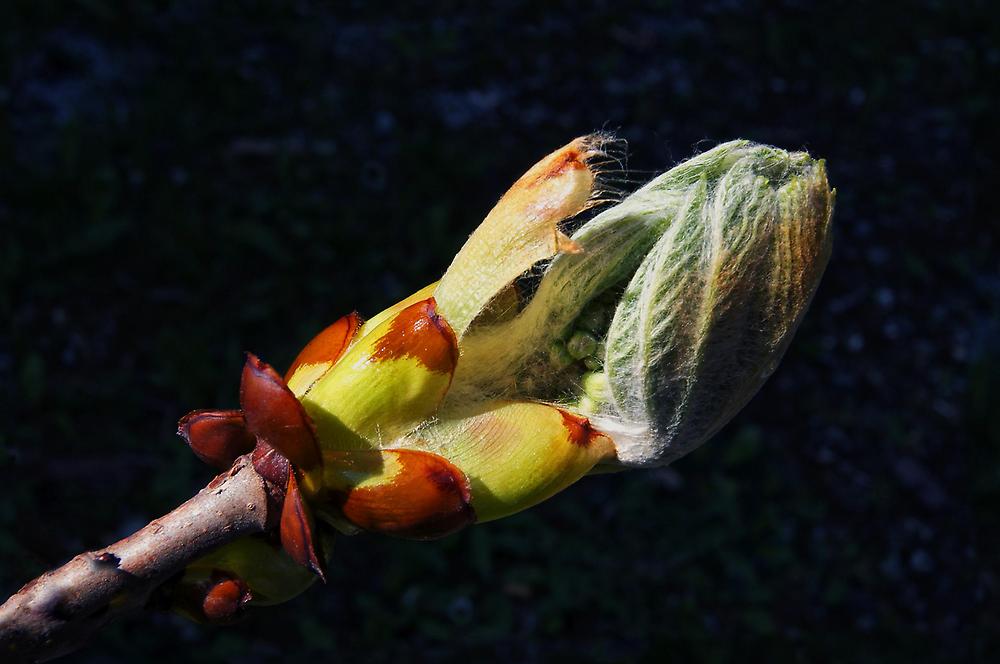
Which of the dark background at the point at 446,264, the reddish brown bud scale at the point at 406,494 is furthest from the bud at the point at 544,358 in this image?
the dark background at the point at 446,264

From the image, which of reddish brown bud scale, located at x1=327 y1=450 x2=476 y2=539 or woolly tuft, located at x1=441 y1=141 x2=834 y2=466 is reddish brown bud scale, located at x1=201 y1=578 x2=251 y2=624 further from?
woolly tuft, located at x1=441 y1=141 x2=834 y2=466

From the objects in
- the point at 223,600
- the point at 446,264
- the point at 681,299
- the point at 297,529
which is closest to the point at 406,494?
the point at 297,529

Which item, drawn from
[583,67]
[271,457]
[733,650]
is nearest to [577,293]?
[271,457]

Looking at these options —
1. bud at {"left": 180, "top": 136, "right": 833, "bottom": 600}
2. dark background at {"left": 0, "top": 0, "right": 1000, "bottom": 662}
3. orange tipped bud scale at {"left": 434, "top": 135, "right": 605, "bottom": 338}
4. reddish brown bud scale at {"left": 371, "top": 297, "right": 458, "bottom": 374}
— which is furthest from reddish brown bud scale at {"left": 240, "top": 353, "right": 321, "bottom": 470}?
dark background at {"left": 0, "top": 0, "right": 1000, "bottom": 662}

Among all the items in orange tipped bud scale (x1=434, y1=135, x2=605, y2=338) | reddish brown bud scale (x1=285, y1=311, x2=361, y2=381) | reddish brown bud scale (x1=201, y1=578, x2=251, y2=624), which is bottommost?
reddish brown bud scale (x1=201, y1=578, x2=251, y2=624)

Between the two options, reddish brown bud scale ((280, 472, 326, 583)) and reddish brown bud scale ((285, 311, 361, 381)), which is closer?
reddish brown bud scale ((280, 472, 326, 583))

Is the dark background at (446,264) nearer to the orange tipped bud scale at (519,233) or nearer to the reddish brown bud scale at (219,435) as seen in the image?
the reddish brown bud scale at (219,435)
